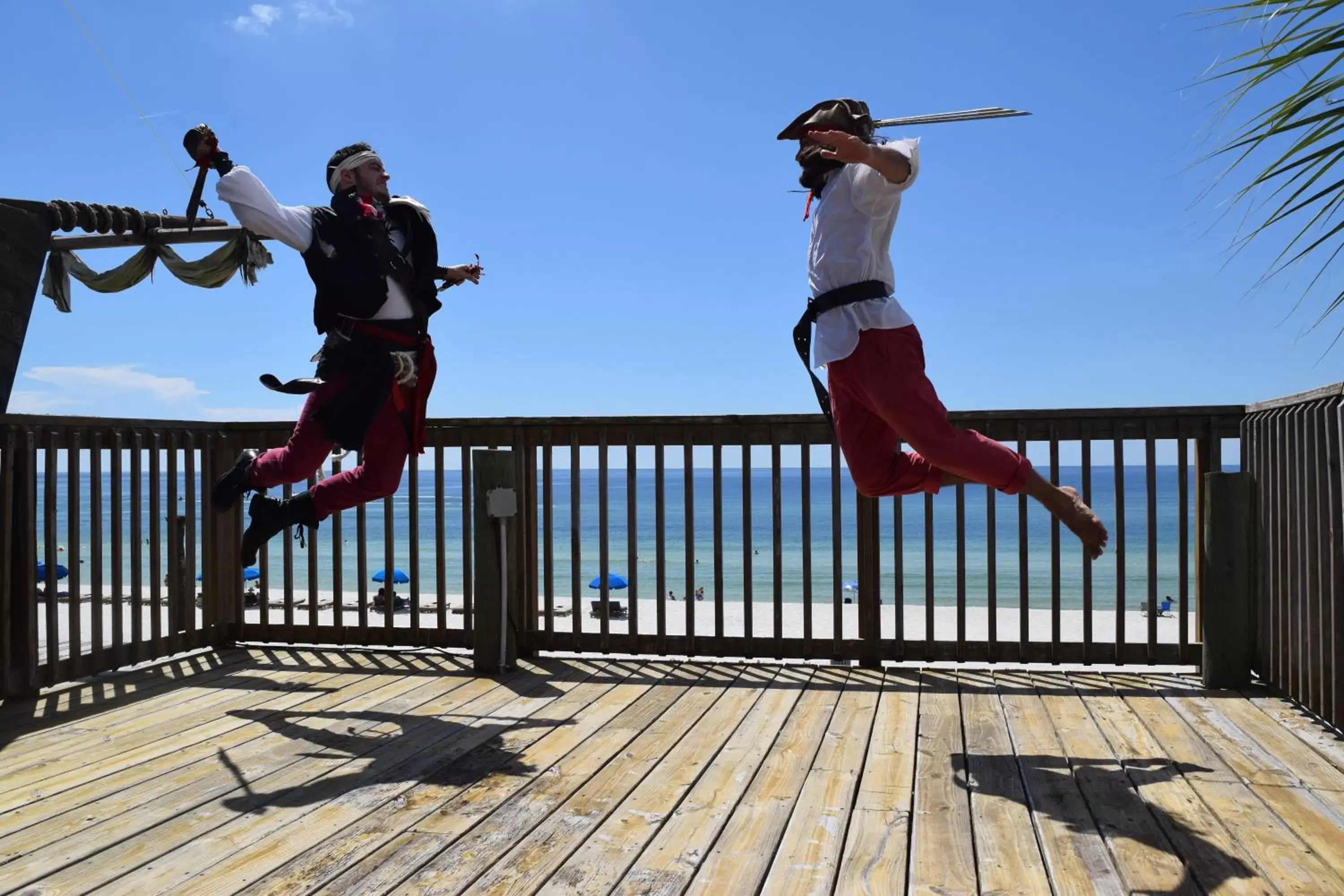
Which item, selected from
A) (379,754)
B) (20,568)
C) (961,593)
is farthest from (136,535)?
(961,593)

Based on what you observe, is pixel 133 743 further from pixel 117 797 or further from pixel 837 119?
pixel 837 119

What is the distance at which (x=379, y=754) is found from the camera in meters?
2.56

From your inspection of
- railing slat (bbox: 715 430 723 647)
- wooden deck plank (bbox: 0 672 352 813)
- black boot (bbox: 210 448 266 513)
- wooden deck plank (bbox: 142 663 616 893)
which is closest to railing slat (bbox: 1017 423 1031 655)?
railing slat (bbox: 715 430 723 647)

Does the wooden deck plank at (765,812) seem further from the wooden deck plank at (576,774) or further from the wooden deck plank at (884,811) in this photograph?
the wooden deck plank at (576,774)

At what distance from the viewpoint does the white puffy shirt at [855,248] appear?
8.10 ft

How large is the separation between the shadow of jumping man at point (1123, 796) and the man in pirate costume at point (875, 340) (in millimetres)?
515

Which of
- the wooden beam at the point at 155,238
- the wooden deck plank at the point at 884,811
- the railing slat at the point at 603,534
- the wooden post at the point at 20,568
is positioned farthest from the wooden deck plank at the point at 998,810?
the wooden beam at the point at 155,238

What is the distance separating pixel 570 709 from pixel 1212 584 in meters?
2.11

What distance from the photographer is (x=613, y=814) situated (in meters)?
2.04

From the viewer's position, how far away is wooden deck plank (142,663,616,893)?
5.88ft

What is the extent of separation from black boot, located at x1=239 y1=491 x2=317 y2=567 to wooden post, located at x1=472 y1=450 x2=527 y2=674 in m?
0.63

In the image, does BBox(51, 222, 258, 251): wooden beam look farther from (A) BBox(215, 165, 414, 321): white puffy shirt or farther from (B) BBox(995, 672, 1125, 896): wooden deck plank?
(B) BBox(995, 672, 1125, 896): wooden deck plank

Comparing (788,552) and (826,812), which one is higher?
(826,812)

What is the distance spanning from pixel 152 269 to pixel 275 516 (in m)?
2.09
